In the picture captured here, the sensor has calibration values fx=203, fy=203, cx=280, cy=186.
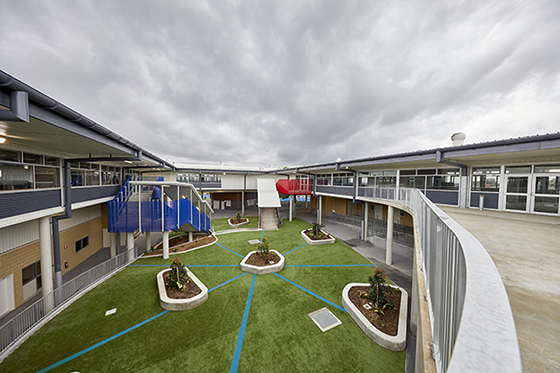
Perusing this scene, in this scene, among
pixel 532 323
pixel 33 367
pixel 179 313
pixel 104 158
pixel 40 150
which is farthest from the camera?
pixel 104 158

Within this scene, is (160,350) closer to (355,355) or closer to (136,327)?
(136,327)

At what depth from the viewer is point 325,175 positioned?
26.3m

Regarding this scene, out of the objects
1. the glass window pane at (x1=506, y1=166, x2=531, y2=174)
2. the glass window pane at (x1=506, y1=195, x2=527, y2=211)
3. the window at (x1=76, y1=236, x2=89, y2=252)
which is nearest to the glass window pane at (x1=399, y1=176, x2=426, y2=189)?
the glass window pane at (x1=506, y1=166, x2=531, y2=174)

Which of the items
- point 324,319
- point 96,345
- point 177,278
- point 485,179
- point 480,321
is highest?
point 485,179

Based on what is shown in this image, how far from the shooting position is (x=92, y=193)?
1131 cm

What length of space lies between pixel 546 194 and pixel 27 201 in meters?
22.6

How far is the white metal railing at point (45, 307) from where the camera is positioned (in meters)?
6.79

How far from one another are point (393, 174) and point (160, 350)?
1833 cm

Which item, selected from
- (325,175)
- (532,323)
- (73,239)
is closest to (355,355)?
(532,323)

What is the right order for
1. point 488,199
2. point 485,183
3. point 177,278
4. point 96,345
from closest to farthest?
point 96,345 → point 177,278 → point 488,199 → point 485,183

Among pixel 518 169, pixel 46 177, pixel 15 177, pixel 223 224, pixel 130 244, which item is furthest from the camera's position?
pixel 223 224

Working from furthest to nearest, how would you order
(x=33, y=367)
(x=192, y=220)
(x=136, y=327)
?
(x=192, y=220), (x=136, y=327), (x=33, y=367)

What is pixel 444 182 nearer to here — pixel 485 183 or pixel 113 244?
pixel 485 183

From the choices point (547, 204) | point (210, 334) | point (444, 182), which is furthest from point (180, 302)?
point (547, 204)
